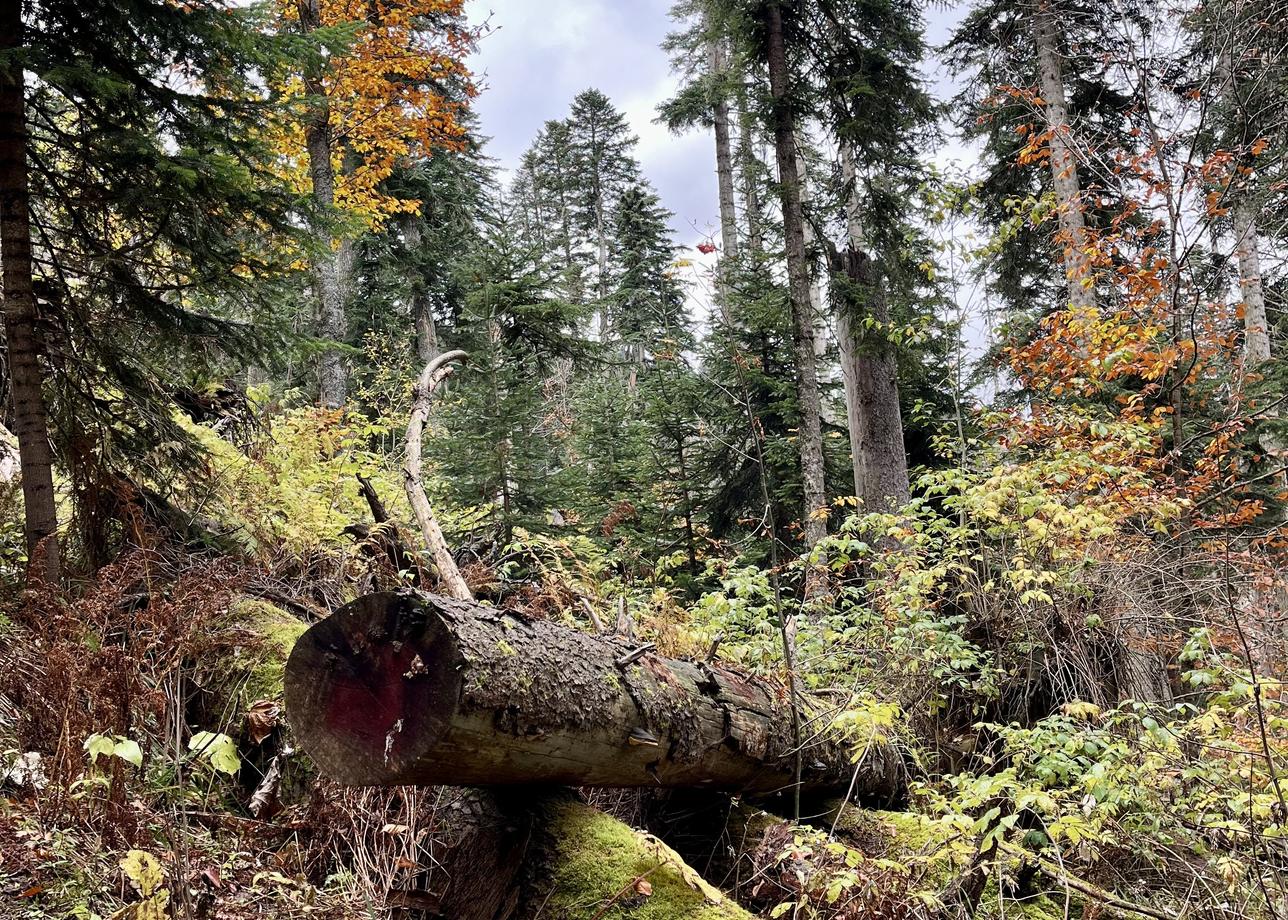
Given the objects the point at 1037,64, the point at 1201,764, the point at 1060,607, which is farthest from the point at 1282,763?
the point at 1037,64

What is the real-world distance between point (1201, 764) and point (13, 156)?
746cm

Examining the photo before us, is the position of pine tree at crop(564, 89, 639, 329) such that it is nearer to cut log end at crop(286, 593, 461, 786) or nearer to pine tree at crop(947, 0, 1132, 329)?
pine tree at crop(947, 0, 1132, 329)

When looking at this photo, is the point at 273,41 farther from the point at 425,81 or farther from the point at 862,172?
the point at 425,81

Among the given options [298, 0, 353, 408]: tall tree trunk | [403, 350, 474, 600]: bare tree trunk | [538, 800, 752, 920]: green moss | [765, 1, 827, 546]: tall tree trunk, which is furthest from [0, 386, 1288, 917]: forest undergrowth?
[298, 0, 353, 408]: tall tree trunk

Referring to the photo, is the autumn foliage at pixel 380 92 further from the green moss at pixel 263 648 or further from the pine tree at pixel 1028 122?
the pine tree at pixel 1028 122

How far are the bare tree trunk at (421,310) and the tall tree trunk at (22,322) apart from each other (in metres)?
13.5

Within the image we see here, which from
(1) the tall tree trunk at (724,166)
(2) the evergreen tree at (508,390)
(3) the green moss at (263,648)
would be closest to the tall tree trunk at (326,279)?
(2) the evergreen tree at (508,390)

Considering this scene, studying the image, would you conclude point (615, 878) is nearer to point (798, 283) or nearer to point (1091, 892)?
point (1091, 892)

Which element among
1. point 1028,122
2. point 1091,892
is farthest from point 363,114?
point 1091,892

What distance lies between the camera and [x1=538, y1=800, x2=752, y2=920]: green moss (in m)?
2.89

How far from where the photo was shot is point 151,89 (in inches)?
193

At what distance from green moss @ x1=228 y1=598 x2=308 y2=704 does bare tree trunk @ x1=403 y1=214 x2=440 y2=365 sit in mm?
14028

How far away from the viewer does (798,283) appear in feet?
33.8

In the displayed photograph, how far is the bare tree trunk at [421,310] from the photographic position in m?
18.4
